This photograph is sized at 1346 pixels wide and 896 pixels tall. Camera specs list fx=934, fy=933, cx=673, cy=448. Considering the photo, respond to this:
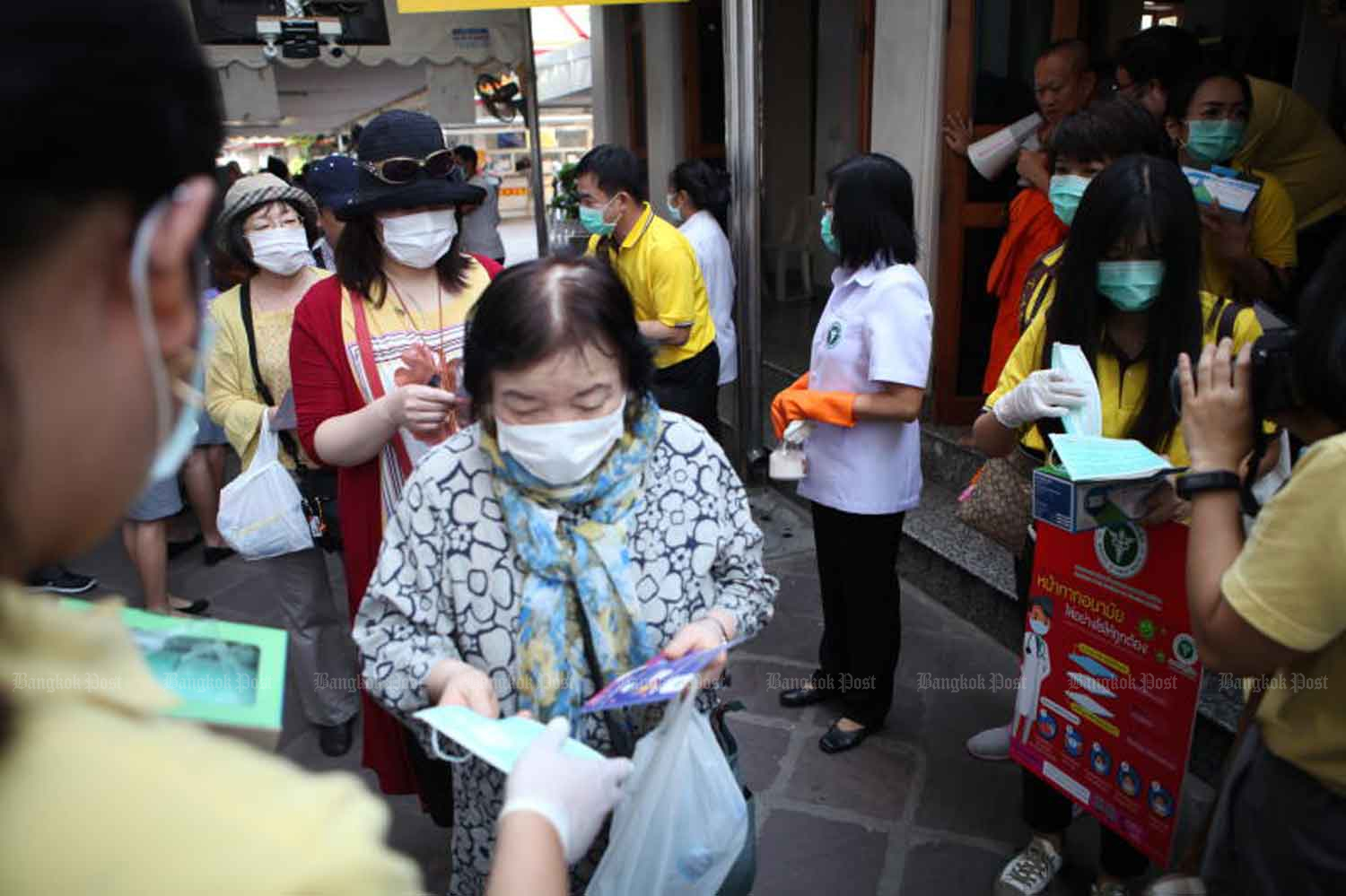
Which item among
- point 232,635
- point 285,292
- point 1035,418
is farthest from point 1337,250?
point 285,292

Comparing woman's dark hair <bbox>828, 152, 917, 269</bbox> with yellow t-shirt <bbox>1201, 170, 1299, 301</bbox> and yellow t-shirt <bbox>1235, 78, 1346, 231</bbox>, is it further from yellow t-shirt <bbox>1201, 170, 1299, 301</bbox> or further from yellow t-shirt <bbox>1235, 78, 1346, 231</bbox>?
yellow t-shirt <bbox>1235, 78, 1346, 231</bbox>

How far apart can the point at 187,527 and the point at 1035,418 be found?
504 cm

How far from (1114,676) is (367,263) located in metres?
2.05

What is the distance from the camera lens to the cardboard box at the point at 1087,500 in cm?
184

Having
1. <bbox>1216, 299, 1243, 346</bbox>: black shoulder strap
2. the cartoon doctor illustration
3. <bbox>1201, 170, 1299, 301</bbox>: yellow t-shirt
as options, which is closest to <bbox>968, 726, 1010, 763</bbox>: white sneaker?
the cartoon doctor illustration

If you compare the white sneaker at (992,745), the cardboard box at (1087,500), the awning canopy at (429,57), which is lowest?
the white sneaker at (992,745)

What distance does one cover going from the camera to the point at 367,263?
2342 mm

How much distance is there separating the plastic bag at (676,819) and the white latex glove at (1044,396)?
113 centimetres

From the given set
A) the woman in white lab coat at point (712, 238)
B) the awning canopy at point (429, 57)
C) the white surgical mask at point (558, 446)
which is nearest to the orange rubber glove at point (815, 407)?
the white surgical mask at point (558, 446)

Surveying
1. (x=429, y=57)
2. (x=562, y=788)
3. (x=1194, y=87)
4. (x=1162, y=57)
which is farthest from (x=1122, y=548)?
(x=429, y=57)

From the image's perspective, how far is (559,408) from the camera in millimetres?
1524

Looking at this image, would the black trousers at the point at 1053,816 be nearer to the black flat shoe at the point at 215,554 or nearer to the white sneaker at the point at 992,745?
the white sneaker at the point at 992,745

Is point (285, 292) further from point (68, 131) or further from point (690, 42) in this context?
point (690, 42)

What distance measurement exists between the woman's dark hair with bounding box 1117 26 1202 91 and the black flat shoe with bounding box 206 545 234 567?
16.3ft
